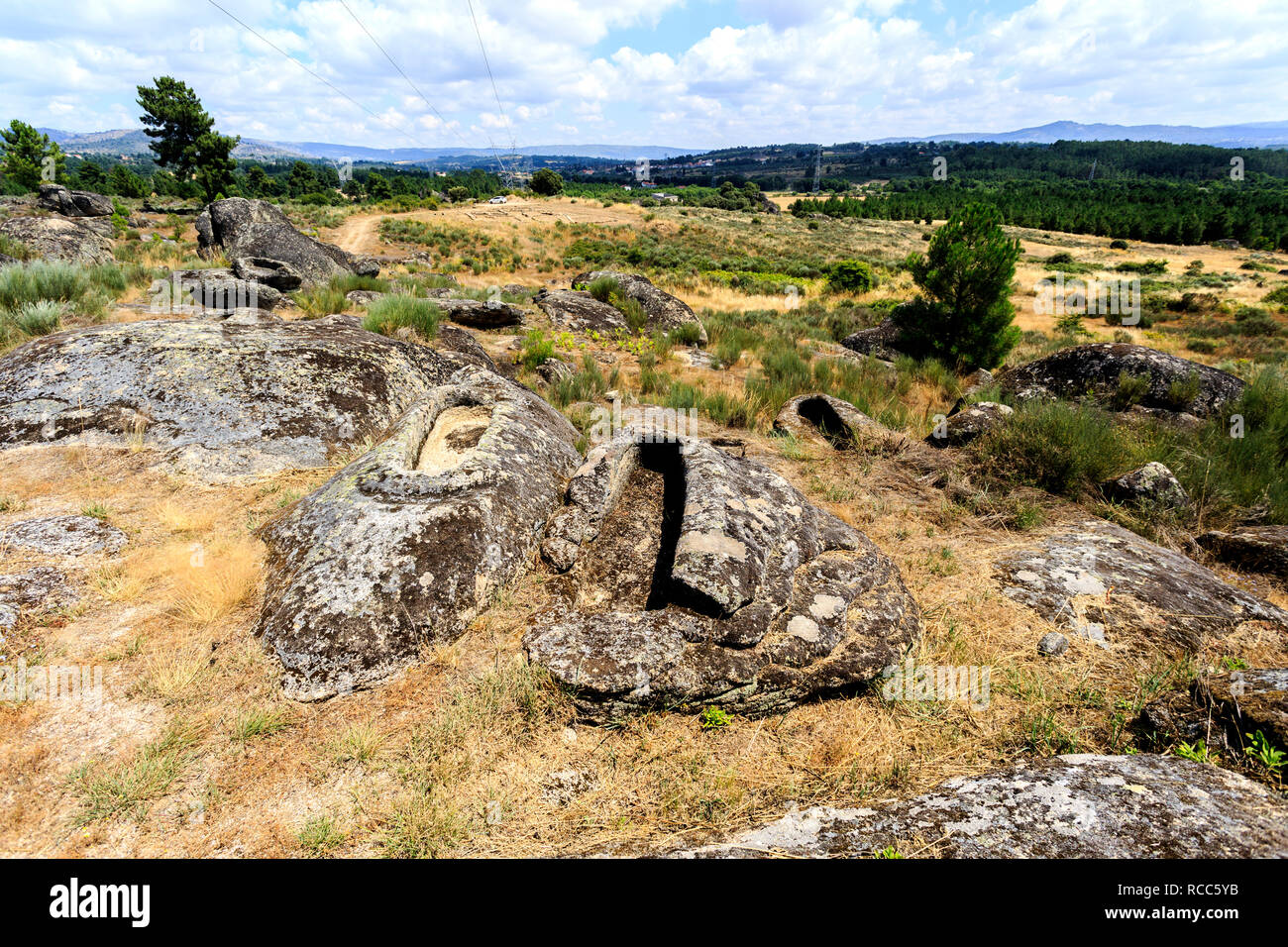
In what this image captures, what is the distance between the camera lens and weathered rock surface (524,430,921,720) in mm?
3188

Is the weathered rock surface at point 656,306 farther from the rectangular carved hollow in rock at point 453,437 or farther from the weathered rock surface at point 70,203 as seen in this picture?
the weathered rock surface at point 70,203

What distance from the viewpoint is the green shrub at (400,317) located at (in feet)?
27.5

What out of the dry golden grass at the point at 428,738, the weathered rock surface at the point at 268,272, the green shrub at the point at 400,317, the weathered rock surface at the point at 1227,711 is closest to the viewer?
the dry golden grass at the point at 428,738

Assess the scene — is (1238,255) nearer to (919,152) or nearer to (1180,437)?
(1180,437)

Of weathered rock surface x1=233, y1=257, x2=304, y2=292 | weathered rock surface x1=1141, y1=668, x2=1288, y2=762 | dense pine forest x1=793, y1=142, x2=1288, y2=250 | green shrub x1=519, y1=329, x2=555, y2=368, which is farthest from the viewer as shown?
dense pine forest x1=793, y1=142, x2=1288, y2=250

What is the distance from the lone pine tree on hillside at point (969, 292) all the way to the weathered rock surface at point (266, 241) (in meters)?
14.7

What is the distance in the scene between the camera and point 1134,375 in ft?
28.4

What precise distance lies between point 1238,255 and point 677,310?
196 feet

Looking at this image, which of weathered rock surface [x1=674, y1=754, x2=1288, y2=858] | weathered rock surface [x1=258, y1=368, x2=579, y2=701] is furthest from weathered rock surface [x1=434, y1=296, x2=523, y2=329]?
weathered rock surface [x1=674, y1=754, x2=1288, y2=858]

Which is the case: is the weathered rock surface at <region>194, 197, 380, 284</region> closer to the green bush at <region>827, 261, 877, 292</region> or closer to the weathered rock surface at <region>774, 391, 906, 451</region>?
the weathered rock surface at <region>774, 391, 906, 451</region>

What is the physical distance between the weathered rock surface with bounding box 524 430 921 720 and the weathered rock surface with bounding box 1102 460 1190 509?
3.61 meters

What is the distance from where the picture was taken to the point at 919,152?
17875cm

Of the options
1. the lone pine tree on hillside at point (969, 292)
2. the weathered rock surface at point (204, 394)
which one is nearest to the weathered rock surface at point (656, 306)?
the lone pine tree on hillside at point (969, 292)
